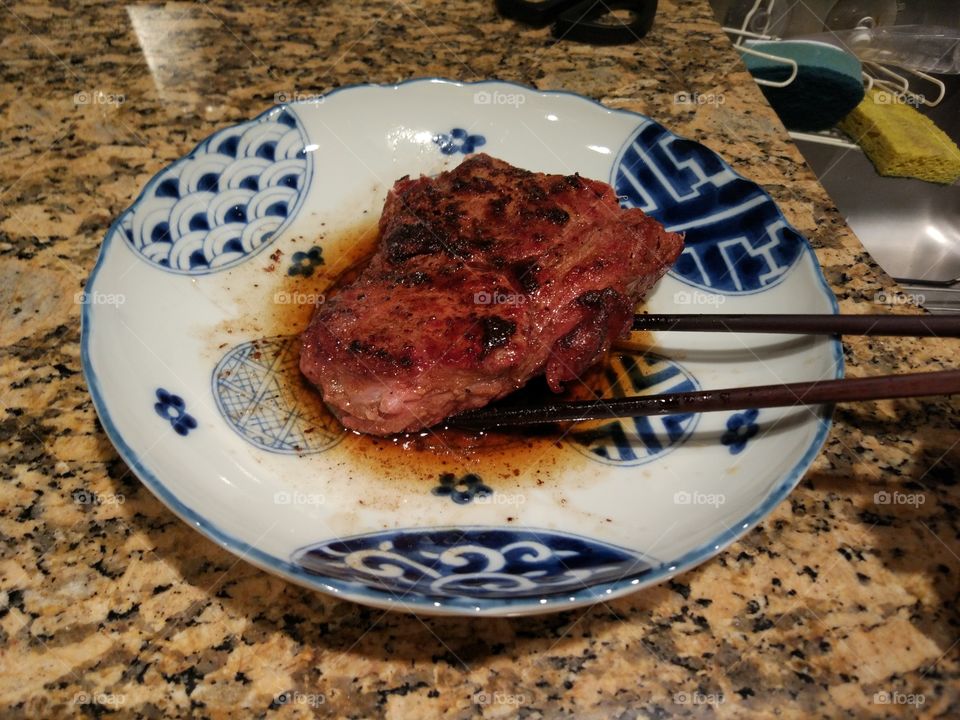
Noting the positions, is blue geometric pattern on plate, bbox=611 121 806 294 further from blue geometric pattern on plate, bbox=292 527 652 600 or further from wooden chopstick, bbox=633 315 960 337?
blue geometric pattern on plate, bbox=292 527 652 600

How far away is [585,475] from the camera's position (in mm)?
2156

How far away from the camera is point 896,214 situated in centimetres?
403

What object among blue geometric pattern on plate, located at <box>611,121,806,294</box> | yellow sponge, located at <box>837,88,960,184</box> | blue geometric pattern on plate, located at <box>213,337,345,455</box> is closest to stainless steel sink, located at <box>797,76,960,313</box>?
yellow sponge, located at <box>837,88,960,184</box>

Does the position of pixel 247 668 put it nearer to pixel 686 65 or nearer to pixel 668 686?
pixel 668 686

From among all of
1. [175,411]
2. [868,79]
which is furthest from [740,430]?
[868,79]

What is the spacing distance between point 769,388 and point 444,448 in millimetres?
987

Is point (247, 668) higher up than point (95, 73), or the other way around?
point (95, 73)

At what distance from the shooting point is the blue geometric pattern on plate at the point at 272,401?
218 centimetres

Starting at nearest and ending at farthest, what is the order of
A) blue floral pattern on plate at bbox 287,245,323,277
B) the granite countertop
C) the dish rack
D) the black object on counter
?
1. the granite countertop
2. blue floral pattern on plate at bbox 287,245,323,277
3. the black object on counter
4. the dish rack

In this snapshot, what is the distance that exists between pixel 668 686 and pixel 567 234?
1354mm

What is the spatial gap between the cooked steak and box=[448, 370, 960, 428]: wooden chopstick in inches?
3.5

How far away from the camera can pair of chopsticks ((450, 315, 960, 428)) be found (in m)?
1.79

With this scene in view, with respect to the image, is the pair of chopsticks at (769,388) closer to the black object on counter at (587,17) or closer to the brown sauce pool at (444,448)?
the brown sauce pool at (444,448)

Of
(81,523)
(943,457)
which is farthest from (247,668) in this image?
Result: (943,457)
